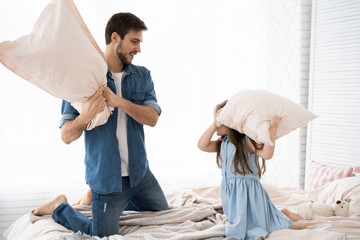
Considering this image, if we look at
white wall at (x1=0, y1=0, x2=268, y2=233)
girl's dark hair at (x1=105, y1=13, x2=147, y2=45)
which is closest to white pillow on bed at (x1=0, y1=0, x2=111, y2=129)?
girl's dark hair at (x1=105, y1=13, x2=147, y2=45)

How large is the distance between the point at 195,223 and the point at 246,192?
1.20 ft

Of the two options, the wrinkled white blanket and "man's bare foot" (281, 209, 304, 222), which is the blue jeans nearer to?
the wrinkled white blanket

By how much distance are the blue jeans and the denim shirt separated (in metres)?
0.06

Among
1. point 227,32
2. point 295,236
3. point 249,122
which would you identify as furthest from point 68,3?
point 227,32

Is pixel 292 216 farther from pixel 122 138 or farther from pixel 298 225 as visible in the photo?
pixel 122 138

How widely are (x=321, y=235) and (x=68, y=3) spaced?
160 centimetres

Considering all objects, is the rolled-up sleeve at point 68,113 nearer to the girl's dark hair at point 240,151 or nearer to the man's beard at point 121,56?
the man's beard at point 121,56

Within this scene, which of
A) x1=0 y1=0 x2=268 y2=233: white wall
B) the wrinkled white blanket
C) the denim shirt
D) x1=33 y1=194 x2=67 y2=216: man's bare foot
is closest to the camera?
the wrinkled white blanket

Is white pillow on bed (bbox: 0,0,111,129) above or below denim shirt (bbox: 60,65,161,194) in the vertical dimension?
above

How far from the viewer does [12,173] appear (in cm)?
341

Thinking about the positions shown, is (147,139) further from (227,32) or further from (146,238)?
(146,238)

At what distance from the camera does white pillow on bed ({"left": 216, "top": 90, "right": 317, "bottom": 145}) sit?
1.92m

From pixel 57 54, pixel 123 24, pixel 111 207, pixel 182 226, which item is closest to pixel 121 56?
pixel 123 24

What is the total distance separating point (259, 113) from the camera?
192cm
